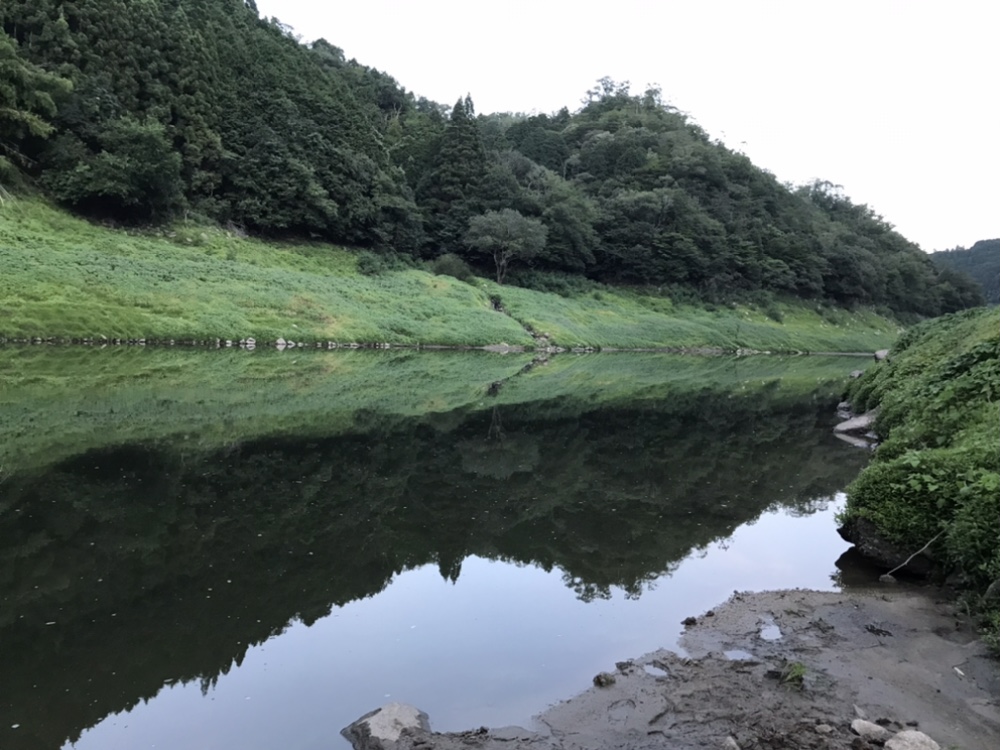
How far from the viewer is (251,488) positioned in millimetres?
10523

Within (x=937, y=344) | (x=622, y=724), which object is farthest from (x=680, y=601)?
(x=937, y=344)

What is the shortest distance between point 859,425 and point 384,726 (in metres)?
18.0

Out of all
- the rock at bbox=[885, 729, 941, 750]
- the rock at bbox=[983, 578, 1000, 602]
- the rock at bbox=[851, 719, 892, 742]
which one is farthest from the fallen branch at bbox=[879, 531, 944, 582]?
the rock at bbox=[885, 729, 941, 750]

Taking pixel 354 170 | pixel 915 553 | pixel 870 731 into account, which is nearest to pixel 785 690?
pixel 870 731

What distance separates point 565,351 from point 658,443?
34.0 meters

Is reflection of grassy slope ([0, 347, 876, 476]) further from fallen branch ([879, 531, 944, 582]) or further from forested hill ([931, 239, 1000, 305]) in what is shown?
forested hill ([931, 239, 1000, 305])

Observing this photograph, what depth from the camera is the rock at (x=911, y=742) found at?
4.43 meters

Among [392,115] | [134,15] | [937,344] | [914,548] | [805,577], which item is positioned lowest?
[805,577]

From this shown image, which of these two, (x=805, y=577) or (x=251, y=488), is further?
(x=251, y=488)

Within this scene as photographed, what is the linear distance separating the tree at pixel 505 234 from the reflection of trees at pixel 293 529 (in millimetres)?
46754

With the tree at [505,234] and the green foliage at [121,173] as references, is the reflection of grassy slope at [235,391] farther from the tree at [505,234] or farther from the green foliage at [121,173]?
the tree at [505,234]

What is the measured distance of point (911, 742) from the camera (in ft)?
14.7

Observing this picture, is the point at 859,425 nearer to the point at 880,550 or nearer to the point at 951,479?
the point at 880,550

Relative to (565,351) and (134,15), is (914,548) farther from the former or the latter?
(134,15)
